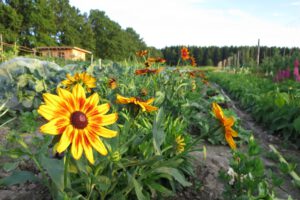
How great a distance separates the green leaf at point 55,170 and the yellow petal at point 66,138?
0.23m

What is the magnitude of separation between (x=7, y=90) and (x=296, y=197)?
3.27 m

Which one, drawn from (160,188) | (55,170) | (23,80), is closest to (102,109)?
(55,170)

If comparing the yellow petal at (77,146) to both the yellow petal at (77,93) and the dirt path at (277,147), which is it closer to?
the yellow petal at (77,93)

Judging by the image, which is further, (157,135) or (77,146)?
(157,135)

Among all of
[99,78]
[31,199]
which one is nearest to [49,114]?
[31,199]

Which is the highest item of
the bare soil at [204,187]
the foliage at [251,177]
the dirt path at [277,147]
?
the foliage at [251,177]

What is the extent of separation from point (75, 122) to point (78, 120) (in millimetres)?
11

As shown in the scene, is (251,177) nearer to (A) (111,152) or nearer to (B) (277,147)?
(A) (111,152)

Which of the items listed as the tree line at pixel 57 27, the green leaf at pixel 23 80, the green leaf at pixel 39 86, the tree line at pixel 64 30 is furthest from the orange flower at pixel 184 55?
the tree line at pixel 57 27

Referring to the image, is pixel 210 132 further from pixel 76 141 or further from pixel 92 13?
pixel 92 13

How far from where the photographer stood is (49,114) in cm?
81

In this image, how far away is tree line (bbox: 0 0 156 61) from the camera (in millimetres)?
32781

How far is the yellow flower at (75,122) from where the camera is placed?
2.62 ft

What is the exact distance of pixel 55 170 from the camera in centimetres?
100
